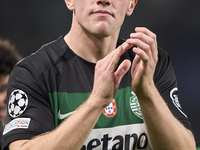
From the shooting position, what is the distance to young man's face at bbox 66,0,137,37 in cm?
180

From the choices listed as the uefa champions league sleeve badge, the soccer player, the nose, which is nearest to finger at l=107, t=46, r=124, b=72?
the nose

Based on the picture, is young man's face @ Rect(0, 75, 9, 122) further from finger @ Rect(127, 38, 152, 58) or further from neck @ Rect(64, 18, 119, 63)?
finger @ Rect(127, 38, 152, 58)

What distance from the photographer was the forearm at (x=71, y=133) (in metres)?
1.57

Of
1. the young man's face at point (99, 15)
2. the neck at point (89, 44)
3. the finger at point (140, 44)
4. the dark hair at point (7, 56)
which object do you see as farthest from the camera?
the dark hair at point (7, 56)

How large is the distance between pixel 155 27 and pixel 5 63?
169 centimetres

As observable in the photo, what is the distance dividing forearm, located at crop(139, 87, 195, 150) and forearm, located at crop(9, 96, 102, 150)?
25 centimetres

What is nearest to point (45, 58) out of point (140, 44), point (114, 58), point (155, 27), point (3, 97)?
point (114, 58)

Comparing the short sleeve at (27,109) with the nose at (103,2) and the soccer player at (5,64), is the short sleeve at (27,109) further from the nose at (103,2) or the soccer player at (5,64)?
the soccer player at (5,64)

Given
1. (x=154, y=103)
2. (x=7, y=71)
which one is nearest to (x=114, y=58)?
(x=154, y=103)

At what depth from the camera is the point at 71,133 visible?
1566 mm

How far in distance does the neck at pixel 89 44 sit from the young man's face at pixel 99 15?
0.06m

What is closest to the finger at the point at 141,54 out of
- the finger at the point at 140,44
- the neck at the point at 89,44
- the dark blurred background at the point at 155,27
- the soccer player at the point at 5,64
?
the finger at the point at 140,44

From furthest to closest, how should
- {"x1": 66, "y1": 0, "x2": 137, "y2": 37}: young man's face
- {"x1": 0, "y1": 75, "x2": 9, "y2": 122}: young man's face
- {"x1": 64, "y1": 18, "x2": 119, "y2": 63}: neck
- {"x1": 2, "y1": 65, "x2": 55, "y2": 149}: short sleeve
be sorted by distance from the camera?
{"x1": 0, "y1": 75, "x2": 9, "y2": 122}: young man's face, {"x1": 64, "y1": 18, "x2": 119, "y2": 63}: neck, {"x1": 66, "y1": 0, "x2": 137, "y2": 37}: young man's face, {"x1": 2, "y1": 65, "x2": 55, "y2": 149}: short sleeve

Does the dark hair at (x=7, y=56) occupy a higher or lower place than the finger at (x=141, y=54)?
higher
